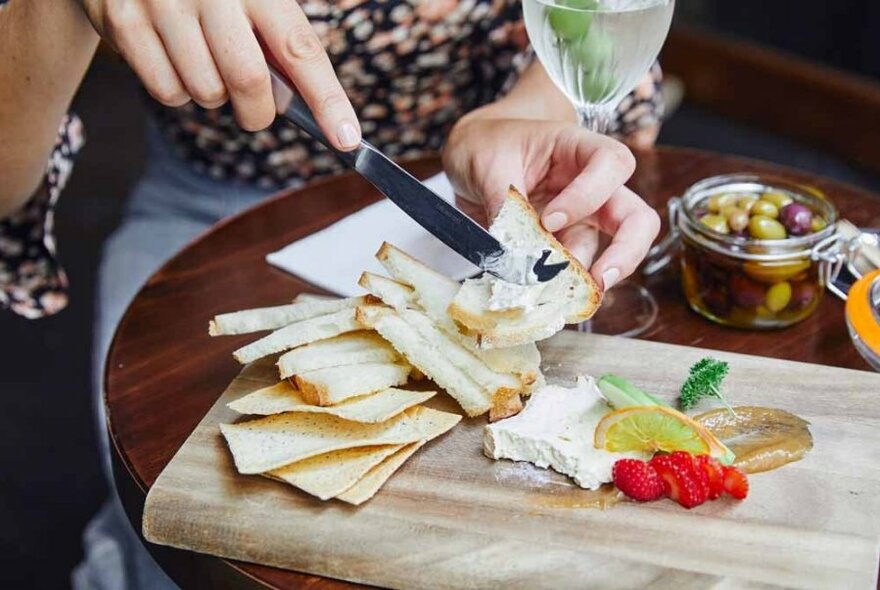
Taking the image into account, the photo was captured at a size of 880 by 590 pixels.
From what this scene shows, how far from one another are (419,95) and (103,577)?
991 millimetres

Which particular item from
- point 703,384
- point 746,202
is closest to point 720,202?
point 746,202

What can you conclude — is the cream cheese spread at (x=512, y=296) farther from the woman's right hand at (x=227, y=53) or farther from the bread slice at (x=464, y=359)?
the woman's right hand at (x=227, y=53)

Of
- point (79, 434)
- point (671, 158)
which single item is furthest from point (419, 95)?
point (79, 434)

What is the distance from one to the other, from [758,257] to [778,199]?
14 centimetres

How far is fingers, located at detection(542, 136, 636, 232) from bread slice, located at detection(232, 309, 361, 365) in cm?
25

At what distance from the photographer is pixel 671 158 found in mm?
1742

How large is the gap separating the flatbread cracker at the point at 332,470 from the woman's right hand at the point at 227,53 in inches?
12.8

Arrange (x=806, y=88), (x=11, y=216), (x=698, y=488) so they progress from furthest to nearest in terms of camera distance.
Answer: (x=806, y=88)
(x=11, y=216)
(x=698, y=488)

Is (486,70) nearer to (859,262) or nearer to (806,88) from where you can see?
(859,262)

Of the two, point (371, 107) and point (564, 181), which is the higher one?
point (564, 181)

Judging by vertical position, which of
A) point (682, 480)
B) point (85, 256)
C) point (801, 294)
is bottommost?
point (85, 256)

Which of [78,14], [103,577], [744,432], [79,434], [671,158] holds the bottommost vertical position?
[79,434]

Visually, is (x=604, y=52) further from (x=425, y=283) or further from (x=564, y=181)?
(x=425, y=283)

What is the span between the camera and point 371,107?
190 cm
